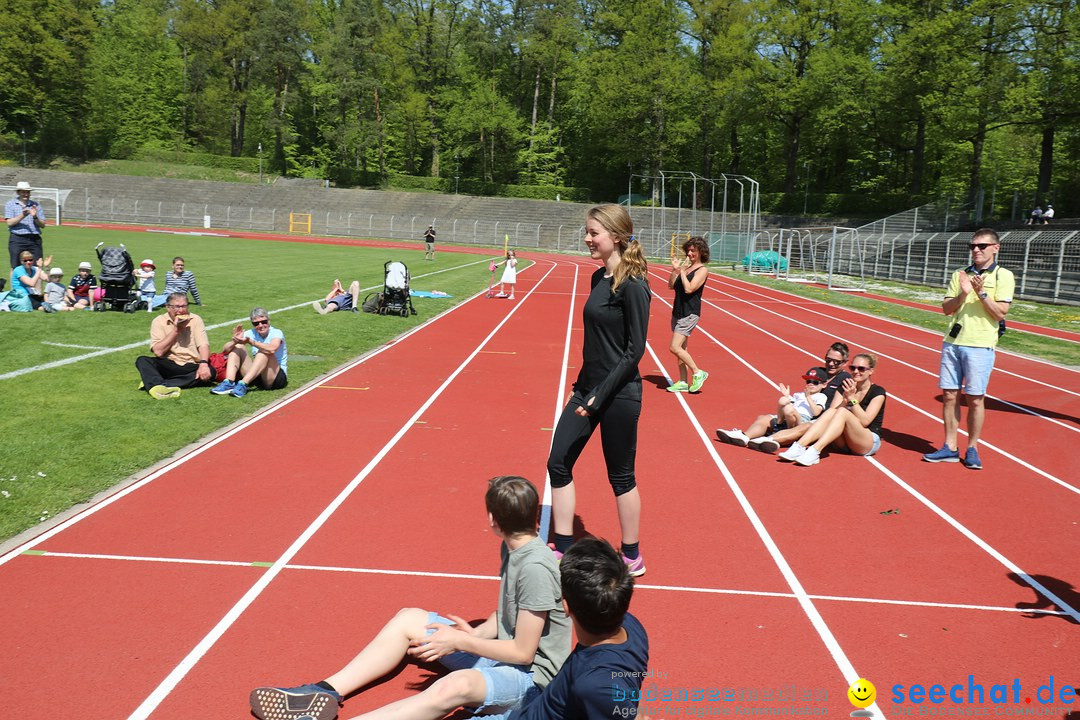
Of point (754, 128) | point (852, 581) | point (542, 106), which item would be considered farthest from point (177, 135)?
point (852, 581)

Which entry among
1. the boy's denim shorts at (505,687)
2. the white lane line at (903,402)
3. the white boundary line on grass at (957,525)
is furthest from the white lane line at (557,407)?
the white lane line at (903,402)

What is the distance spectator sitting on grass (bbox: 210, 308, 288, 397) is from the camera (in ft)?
30.0

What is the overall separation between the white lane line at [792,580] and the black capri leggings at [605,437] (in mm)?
1203

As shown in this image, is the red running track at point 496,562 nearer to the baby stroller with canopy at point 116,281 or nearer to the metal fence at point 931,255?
the baby stroller with canopy at point 116,281

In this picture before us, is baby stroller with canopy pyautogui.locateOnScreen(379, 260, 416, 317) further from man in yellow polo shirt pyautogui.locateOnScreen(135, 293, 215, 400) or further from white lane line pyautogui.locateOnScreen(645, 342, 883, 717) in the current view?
white lane line pyautogui.locateOnScreen(645, 342, 883, 717)

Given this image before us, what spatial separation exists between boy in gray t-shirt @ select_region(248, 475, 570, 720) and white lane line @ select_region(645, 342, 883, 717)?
1486mm

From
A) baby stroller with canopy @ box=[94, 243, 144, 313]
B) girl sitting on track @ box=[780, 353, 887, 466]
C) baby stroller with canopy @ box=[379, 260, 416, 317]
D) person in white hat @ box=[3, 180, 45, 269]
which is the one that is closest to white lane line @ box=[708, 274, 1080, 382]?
girl sitting on track @ box=[780, 353, 887, 466]

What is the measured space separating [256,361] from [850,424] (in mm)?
6249

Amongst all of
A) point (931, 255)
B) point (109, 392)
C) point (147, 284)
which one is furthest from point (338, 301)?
point (931, 255)

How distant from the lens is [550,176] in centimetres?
7488

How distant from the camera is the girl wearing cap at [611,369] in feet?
14.7

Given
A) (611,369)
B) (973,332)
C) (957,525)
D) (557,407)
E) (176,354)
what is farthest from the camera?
(557,407)

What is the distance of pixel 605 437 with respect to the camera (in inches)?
184

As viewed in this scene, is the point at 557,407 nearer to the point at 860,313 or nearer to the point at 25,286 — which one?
the point at 25,286
